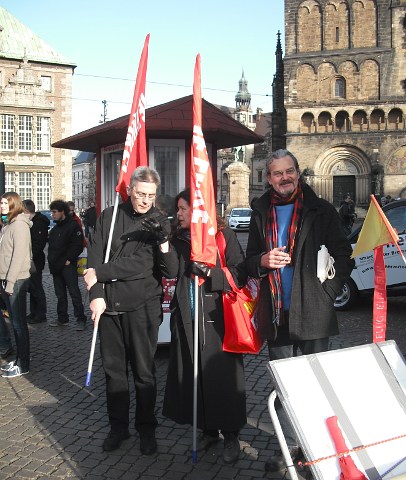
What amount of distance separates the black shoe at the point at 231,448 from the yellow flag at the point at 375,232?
1.59 metres

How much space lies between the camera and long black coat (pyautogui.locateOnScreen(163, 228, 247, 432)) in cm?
388

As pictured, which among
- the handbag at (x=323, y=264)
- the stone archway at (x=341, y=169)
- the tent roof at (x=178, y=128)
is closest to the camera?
the handbag at (x=323, y=264)

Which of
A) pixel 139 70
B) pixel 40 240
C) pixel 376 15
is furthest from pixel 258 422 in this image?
pixel 376 15

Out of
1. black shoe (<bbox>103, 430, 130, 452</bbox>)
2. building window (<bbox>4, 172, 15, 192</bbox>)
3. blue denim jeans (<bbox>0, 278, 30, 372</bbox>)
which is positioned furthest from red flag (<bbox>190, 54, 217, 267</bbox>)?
building window (<bbox>4, 172, 15, 192</bbox>)

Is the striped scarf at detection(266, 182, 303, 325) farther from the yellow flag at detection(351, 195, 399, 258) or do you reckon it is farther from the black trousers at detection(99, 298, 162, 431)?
the black trousers at detection(99, 298, 162, 431)

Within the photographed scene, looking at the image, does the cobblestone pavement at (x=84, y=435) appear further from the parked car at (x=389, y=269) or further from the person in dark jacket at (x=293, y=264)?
the parked car at (x=389, y=269)

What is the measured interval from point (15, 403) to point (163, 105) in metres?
3.81

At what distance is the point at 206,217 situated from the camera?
3.86m

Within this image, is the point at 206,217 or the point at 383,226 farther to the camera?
the point at 206,217

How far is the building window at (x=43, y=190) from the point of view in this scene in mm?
43312

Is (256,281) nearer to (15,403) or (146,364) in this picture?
(146,364)

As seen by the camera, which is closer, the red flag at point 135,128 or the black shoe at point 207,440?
the black shoe at point 207,440

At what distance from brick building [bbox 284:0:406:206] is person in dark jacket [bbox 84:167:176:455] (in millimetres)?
40641

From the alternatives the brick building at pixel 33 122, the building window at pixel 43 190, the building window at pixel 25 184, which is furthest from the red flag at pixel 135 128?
the building window at pixel 25 184
